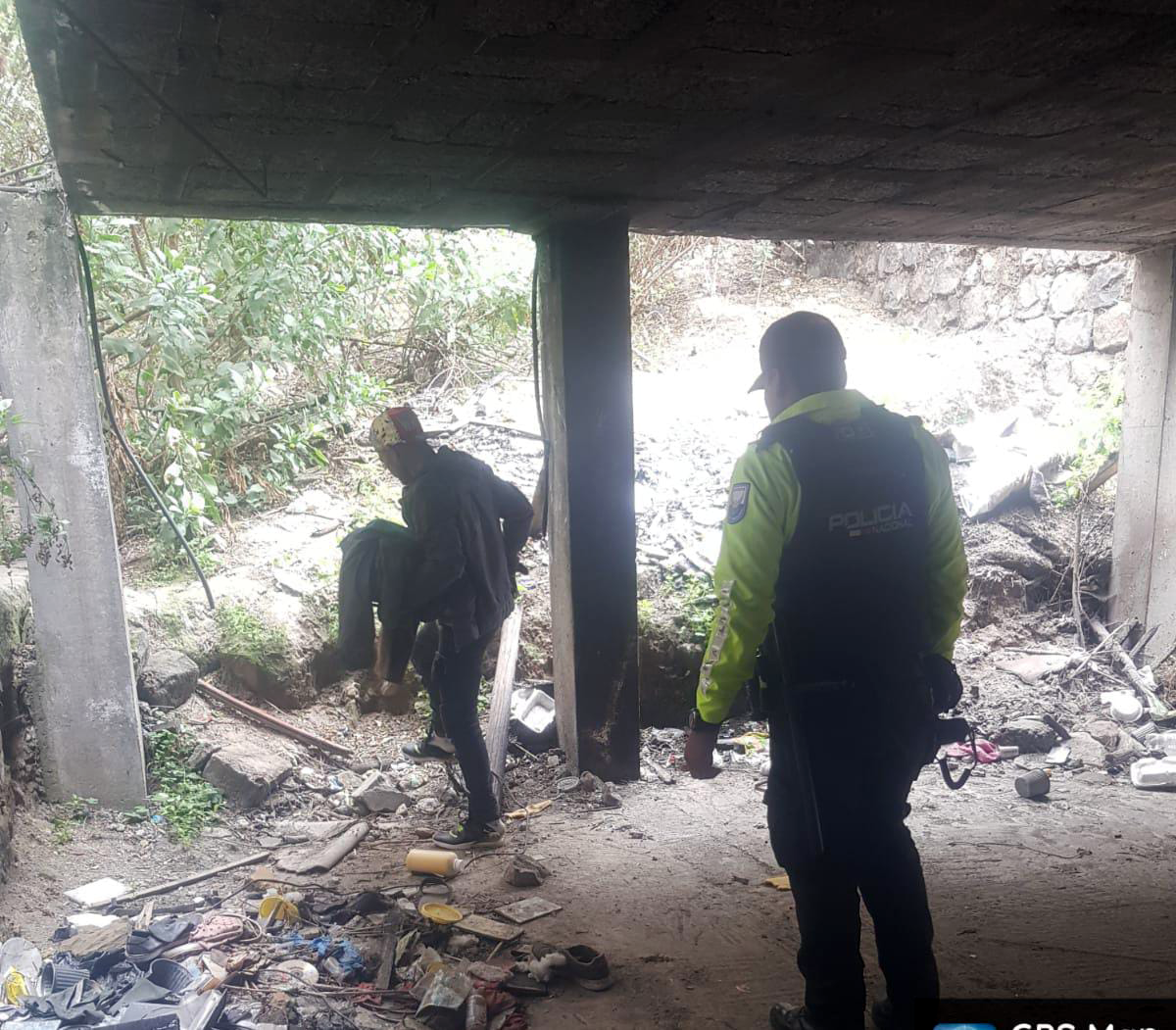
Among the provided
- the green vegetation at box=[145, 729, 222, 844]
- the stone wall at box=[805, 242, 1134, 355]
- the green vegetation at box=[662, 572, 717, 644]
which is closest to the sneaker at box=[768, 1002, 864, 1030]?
the green vegetation at box=[145, 729, 222, 844]

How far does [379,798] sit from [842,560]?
10.5 ft

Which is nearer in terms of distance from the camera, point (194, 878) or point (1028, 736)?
point (194, 878)

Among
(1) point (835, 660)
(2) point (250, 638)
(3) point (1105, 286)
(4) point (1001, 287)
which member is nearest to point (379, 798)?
(2) point (250, 638)

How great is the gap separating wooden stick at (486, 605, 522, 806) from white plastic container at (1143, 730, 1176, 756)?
393 cm

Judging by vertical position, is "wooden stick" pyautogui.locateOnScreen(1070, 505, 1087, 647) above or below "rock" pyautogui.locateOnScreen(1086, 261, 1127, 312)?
below

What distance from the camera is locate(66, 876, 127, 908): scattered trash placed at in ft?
11.7

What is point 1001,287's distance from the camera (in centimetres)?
916

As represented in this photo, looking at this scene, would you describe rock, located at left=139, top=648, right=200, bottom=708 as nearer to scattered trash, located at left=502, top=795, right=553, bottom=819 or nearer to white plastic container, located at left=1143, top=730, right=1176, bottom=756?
scattered trash, located at left=502, top=795, right=553, bottom=819

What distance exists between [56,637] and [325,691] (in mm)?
1737

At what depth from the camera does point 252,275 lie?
6012 millimetres

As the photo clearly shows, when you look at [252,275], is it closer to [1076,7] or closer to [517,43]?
[517,43]

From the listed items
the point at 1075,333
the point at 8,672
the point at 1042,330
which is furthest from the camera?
the point at 1042,330

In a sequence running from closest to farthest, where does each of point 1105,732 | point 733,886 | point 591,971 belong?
1. point 591,971
2. point 733,886
3. point 1105,732

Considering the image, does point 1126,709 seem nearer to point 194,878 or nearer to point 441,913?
point 441,913
